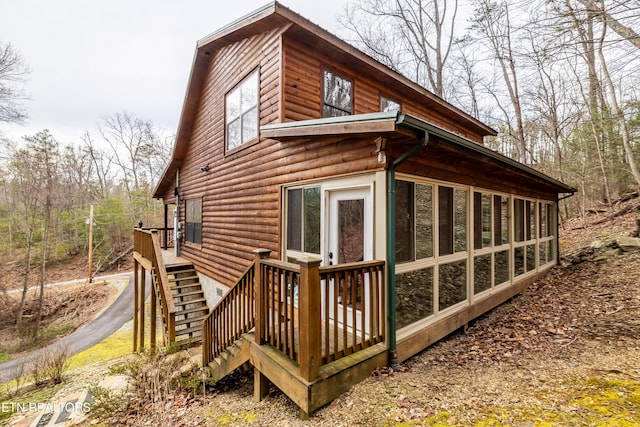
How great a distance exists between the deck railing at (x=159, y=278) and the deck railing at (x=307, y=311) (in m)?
2.26

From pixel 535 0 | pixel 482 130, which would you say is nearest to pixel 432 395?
pixel 535 0

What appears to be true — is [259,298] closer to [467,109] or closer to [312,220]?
[312,220]

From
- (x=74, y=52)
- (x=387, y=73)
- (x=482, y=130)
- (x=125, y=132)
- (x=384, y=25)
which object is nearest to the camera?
(x=387, y=73)

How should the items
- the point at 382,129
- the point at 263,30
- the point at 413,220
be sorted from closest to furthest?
1. the point at 382,129
2. the point at 413,220
3. the point at 263,30

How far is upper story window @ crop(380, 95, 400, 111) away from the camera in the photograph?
7156 mm

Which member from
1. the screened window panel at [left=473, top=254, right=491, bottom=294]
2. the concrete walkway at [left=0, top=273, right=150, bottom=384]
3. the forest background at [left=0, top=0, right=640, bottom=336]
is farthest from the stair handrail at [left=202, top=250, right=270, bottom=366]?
the forest background at [left=0, top=0, right=640, bottom=336]

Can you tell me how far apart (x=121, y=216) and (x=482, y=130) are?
81.9 feet

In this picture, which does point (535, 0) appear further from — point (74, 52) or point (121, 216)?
point (121, 216)

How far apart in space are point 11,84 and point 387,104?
17.2m

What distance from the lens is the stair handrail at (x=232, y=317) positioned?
3.58m

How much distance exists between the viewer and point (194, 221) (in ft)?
31.2

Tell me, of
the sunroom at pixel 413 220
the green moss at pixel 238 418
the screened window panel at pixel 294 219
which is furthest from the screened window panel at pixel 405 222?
the green moss at pixel 238 418

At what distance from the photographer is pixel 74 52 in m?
16.7

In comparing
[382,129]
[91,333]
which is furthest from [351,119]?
[91,333]
